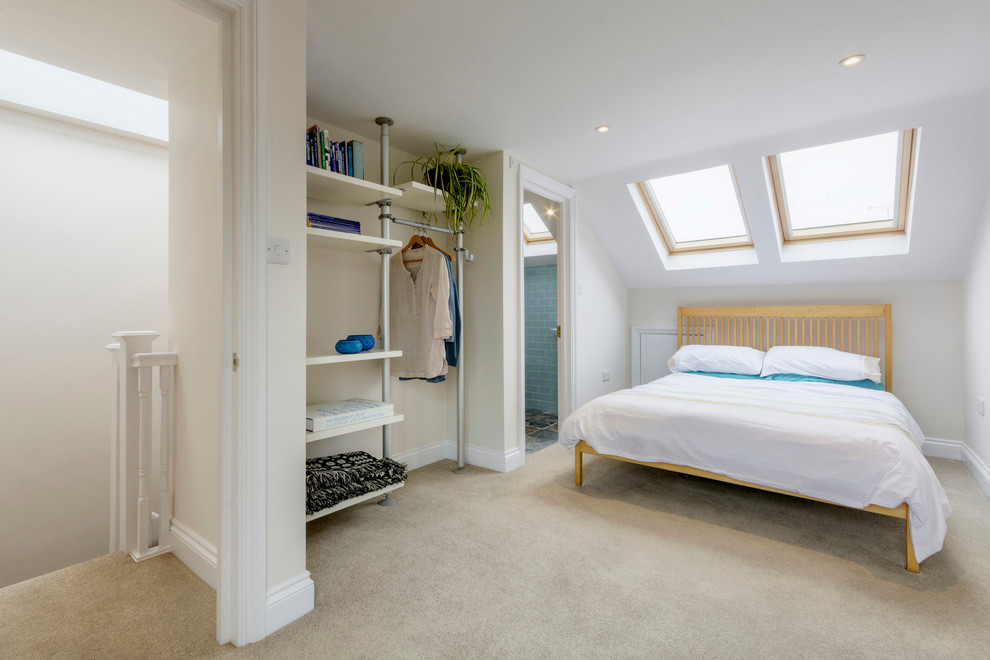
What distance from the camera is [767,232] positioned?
3834 mm

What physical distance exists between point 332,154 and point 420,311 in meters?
1.07

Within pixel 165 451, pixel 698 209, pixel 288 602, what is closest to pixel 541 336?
pixel 698 209

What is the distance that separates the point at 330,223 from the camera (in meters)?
2.55

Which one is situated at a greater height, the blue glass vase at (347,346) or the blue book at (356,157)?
the blue book at (356,157)

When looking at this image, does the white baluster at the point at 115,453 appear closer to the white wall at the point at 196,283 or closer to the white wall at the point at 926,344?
the white wall at the point at 196,283

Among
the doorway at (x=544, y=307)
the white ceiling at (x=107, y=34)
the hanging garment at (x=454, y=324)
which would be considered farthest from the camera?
the doorway at (x=544, y=307)

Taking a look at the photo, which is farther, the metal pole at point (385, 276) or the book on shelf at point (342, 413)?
the metal pole at point (385, 276)

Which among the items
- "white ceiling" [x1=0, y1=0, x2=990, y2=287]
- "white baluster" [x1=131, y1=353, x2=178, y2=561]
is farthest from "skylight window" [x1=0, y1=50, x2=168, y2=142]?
"white baluster" [x1=131, y1=353, x2=178, y2=561]

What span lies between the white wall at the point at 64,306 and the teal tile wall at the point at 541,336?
3.55 metres

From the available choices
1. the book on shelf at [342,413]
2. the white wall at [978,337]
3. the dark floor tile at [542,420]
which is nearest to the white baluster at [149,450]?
the book on shelf at [342,413]

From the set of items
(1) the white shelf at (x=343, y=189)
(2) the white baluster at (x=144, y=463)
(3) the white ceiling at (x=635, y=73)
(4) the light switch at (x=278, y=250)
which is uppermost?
(3) the white ceiling at (x=635, y=73)

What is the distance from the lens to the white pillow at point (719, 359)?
13.0ft

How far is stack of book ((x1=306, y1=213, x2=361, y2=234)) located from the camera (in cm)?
246

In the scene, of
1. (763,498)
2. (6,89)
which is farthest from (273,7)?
(763,498)
